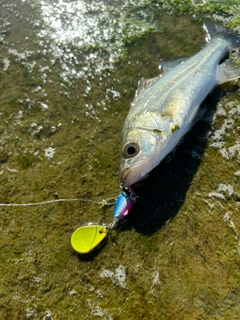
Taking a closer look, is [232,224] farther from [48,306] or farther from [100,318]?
[48,306]

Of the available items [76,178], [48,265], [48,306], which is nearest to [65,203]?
[76,178]

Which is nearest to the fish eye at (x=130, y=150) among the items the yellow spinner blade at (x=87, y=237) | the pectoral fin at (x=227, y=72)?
the yellow spinner blade at (x=87, y=237)

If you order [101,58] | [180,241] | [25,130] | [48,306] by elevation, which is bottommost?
[48,306]

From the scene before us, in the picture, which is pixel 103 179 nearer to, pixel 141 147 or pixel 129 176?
pixel 129 176

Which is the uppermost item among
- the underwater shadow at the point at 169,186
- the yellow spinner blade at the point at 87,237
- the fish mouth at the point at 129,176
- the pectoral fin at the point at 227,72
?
the pectoral fin at the point at 227,72

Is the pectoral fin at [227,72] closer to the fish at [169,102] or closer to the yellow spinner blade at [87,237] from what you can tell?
the fish at [169,102]

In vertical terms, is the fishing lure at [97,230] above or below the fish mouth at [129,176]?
below

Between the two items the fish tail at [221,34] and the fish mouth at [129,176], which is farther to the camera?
the fish tail at [221,34]

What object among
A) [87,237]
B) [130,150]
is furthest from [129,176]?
[87,237]

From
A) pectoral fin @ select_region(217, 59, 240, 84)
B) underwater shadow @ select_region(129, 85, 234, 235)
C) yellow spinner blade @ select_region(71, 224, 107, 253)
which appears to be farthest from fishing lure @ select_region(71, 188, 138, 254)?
pectoral fin @ select_region(217, 59, 240, 84)

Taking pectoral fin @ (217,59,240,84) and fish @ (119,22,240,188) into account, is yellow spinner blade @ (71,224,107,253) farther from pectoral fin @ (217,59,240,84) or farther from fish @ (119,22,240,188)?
pectoral fin @ (217,59,240,84)
